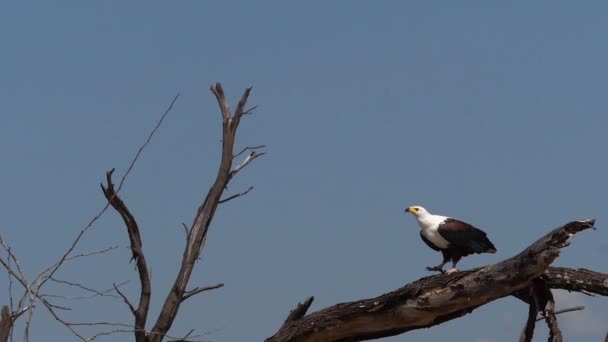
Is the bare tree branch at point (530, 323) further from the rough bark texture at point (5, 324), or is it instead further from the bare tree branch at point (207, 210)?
the rough bark texture at point (5, 324)

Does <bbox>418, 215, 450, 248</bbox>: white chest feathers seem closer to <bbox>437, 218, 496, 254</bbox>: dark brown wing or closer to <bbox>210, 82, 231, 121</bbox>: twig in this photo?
<bbox>437, 218, 496, 254</bbox>: dark brown wing

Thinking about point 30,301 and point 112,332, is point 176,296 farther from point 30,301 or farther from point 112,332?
point 30,301

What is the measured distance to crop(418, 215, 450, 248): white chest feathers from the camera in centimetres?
880

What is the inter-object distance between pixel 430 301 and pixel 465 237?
1806 mm

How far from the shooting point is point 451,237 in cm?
863

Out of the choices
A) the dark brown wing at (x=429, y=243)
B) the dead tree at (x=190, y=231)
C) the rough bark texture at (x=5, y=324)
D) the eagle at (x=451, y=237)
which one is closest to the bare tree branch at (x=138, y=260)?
the dead tree at (x=190, y=231)

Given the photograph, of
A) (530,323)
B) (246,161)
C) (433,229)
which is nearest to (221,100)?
(246,161)

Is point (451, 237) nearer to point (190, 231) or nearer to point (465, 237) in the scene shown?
point (465, 237)

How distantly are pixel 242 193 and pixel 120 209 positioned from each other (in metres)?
1.04

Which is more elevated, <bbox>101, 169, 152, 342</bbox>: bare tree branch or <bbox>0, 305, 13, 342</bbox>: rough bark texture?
<bbox>101, 169, 152, 342</bbox>: bare tree branch

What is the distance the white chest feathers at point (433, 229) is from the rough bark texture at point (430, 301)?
1.87m

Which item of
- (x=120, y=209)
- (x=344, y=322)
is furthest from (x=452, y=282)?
(x=120, y=209)

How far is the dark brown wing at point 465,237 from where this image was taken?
27.4 ft

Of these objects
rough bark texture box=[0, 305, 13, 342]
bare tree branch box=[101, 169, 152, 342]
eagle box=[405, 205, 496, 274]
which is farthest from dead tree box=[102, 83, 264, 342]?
rough bark texture box=[0, 305, 13, 342]
